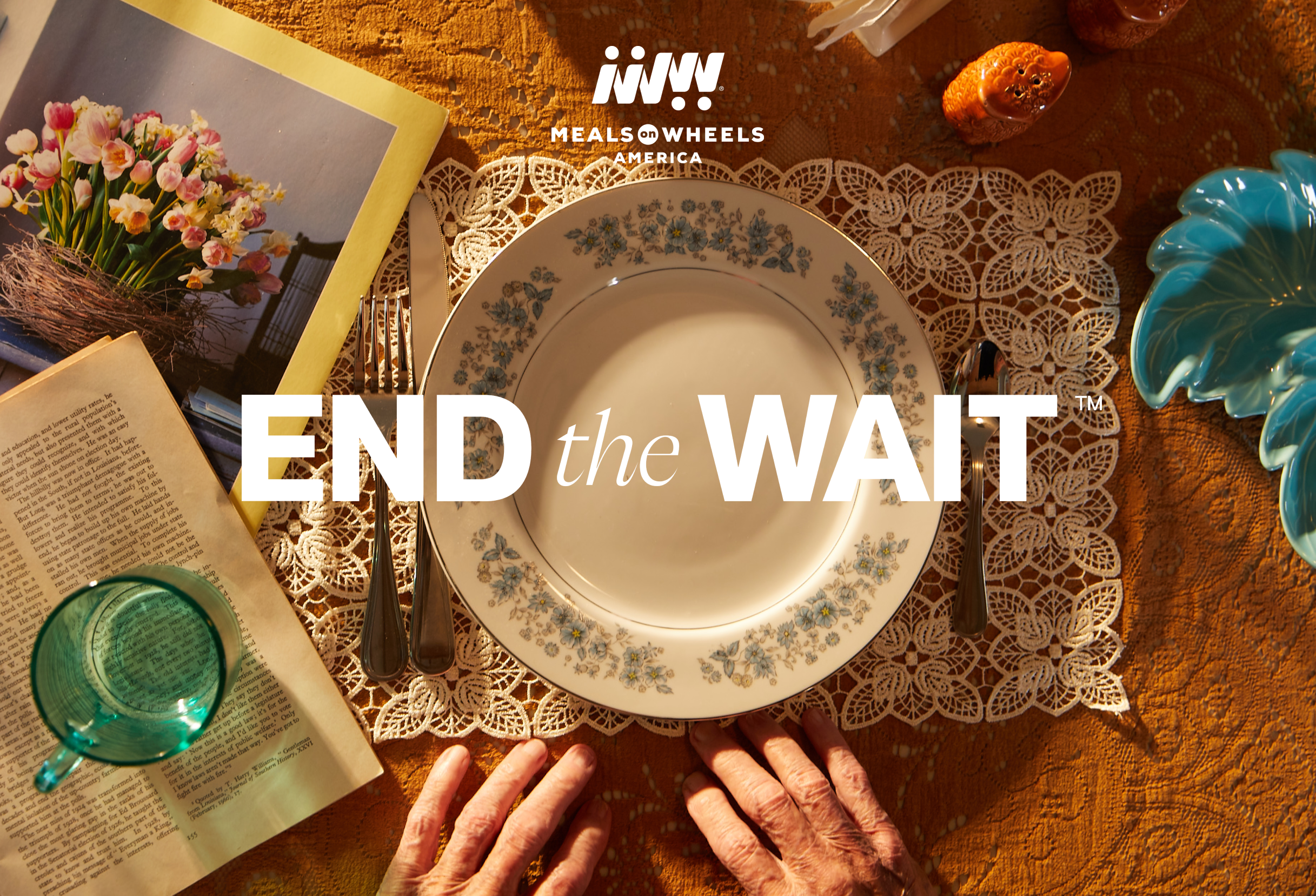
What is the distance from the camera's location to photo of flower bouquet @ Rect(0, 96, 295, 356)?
0.78 metres

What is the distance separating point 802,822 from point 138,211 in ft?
3.20

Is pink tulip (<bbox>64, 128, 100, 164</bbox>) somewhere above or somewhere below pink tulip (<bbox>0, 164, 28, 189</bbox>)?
above

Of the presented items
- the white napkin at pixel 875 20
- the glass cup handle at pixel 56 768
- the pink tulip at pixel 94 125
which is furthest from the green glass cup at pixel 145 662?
the white napkin at pixel 875 20

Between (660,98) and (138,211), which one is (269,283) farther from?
(660,98)

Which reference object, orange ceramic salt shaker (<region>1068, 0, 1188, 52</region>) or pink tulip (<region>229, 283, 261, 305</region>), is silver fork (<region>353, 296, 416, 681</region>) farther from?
orange ceramic salt shaker (<region>1068, 0, 1188, 52</region>)

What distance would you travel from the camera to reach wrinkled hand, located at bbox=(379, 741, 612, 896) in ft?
2.45

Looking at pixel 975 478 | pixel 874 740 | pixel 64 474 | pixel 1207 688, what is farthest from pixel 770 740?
pixel 64 474

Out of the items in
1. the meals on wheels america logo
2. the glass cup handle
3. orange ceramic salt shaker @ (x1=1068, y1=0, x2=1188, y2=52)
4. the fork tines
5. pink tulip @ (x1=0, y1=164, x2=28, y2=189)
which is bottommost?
the glass cup handle

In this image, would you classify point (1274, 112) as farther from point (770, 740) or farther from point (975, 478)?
point (770, 740)

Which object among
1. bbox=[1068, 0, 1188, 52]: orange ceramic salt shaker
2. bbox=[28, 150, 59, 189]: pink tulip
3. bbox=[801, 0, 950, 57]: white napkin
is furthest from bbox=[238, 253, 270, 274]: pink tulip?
bbox=[1068, 0, 1188, 52]: orange ceramic salt shaker

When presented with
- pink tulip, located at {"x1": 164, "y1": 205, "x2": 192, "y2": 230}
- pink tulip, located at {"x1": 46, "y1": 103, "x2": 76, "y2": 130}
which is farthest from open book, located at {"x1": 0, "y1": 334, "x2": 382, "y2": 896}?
pink tulip, located at {"x1": 46, "y1": 103, "x2": 76, "y2": 130}

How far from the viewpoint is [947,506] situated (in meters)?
0.79

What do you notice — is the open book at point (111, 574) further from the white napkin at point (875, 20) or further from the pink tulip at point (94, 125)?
the white napkin at point (875, 20)

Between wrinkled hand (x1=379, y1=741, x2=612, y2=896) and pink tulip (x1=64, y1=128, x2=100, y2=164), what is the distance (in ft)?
2.46
